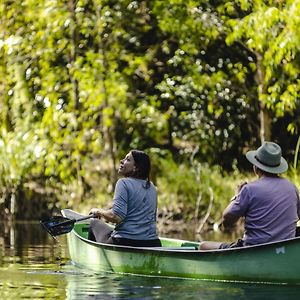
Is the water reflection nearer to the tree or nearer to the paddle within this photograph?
the paddle

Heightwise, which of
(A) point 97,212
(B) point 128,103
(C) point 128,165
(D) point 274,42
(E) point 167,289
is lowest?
(E) point 167,289

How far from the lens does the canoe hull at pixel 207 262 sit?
993 cm

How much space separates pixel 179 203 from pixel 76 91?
2.71 metres

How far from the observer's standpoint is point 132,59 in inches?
817

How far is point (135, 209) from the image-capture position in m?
11.2

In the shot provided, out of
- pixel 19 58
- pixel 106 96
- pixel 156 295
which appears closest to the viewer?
pixel 156 295

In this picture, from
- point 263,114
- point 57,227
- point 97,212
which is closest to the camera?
point 97,212

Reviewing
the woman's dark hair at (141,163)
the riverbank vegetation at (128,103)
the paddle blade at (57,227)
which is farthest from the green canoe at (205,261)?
the riverbank vegetation at (128,103)

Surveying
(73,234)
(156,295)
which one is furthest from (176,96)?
(156,295)

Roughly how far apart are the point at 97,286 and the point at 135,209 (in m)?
1.11

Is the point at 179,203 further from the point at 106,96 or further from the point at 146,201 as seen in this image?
the point at 146,201

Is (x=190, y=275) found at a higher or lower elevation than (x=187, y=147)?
lower

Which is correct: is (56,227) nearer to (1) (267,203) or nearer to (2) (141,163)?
(2) (141,163)

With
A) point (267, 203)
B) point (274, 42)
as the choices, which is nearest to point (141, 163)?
point (267, 203)
